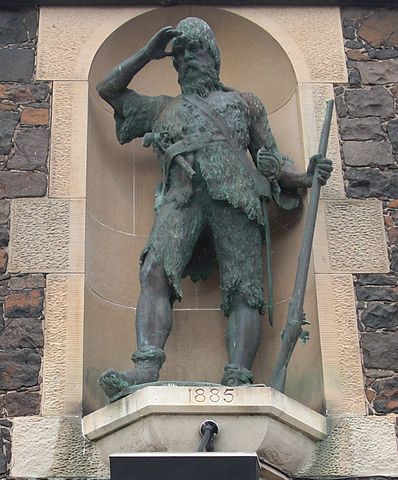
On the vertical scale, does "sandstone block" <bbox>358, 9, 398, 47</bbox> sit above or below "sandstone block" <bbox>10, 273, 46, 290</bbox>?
above

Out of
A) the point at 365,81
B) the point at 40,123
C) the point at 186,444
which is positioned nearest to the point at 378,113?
the point at 365,81

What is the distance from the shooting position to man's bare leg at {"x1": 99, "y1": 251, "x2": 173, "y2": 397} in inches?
230

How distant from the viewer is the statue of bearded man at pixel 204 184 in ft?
20.6

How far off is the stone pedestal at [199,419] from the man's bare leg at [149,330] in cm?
14

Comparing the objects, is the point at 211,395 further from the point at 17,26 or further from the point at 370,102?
the point at 17,26

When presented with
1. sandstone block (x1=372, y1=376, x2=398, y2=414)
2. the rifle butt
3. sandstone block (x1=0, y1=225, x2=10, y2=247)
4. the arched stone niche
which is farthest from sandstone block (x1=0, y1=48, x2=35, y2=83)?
sandstone block (x1=372, y1=376, x2=398, y2=414)

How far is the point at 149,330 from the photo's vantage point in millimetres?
6133

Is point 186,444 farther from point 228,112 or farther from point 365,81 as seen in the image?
point 365,81

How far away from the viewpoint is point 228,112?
21.8 feet

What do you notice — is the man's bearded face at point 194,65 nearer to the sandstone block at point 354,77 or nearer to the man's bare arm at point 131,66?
the man's bare arm at point 131,66

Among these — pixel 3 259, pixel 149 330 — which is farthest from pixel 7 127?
pixel 149 330

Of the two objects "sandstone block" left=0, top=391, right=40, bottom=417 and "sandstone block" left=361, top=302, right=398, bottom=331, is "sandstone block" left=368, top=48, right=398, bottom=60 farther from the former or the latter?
"sandstone block" left=0, top=391, right=40, bottom=417

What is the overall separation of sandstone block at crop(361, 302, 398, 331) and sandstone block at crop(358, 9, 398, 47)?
5.74ft

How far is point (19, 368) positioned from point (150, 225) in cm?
135
